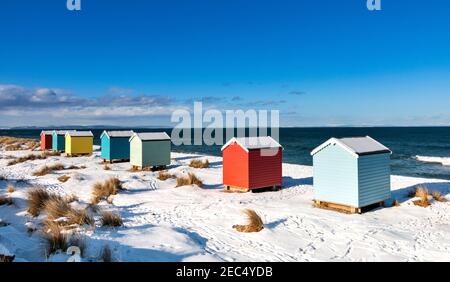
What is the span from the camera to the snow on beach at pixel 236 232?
314 inches

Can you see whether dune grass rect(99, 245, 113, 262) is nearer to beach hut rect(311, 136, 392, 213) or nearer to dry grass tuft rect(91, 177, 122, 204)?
dry grass tuft rect(91, 177, 122, 204)

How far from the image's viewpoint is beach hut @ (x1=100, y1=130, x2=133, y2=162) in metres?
27.7

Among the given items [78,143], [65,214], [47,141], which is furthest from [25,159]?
[65,214]

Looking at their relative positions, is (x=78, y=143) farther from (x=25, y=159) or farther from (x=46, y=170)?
(x=46, y=170)

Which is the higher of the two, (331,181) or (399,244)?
(331,181)

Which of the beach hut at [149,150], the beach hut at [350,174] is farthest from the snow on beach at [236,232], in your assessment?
the beach hut at [149,150]

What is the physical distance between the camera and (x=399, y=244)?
9383mm

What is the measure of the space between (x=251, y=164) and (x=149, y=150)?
9.92 meters

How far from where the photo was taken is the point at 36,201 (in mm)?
11414

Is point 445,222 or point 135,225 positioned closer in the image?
point 135,225

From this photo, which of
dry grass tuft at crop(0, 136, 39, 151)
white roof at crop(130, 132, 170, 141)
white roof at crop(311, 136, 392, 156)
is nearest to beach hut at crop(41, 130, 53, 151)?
dry grass tuft at crop(0, 136, 39, 151)
